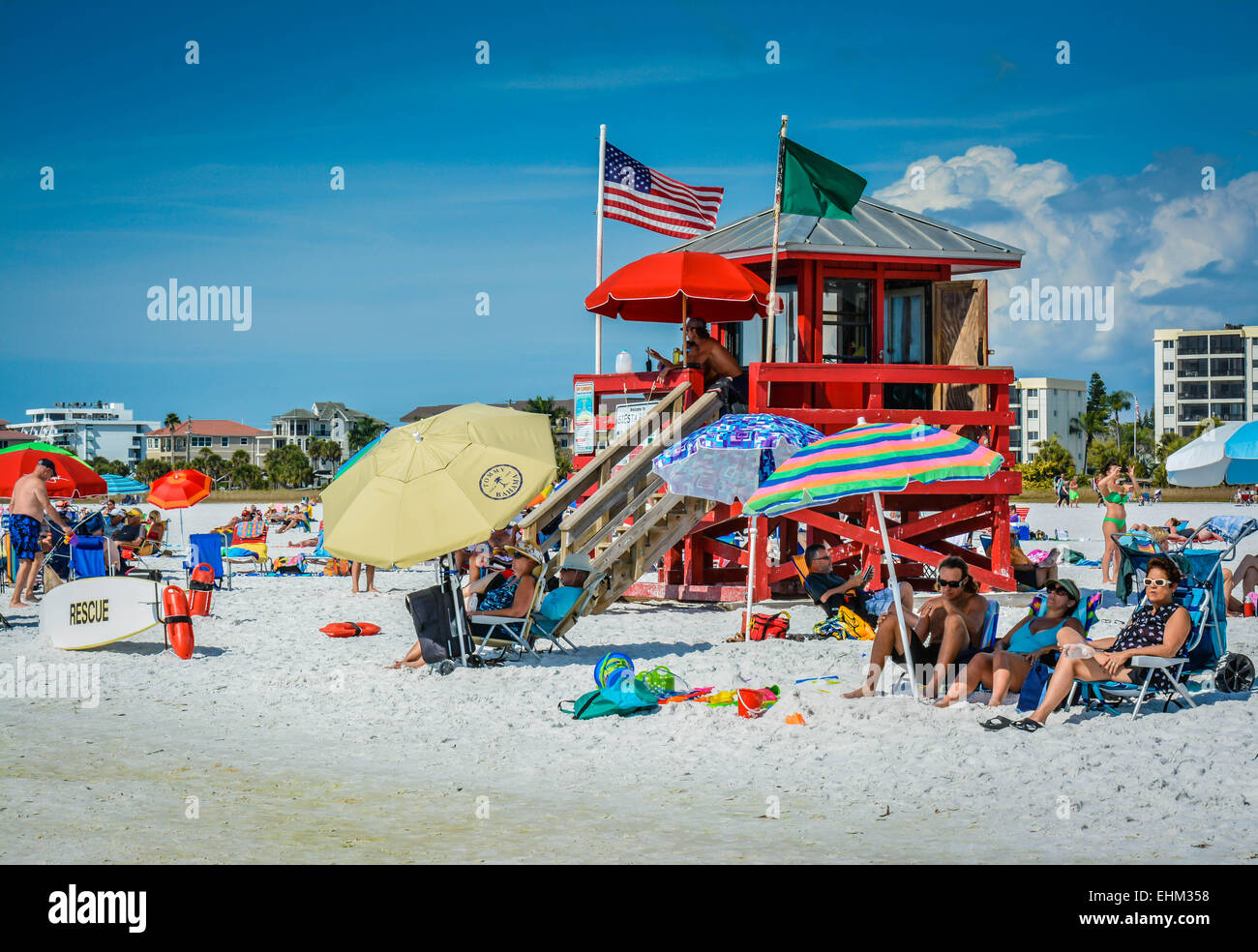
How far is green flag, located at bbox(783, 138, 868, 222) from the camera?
13203 mm

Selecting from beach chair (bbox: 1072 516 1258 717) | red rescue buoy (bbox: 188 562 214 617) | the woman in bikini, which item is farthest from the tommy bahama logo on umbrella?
the woman in bikini

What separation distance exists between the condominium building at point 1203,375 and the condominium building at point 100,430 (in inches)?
5203

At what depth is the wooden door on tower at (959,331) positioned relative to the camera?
15.1 m

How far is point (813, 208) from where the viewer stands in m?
13.2

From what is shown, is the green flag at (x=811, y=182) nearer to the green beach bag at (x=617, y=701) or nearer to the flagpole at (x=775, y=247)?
the flagpole at (x=775, y=247)

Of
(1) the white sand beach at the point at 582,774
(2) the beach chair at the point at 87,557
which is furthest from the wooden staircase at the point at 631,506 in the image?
(2) the beach chair at the point at 87,557

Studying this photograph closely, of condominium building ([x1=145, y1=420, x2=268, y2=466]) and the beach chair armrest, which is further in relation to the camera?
condominium building ([x1=145, y1=420, x2=268, y2=466])

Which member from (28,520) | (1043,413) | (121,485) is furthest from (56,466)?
(1043,413)

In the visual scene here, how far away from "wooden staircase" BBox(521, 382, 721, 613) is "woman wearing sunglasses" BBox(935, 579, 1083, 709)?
4466mm

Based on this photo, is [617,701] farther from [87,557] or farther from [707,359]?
[87,557]

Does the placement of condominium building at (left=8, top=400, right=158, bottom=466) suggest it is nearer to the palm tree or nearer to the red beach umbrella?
the palm tree

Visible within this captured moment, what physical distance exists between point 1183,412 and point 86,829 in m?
133

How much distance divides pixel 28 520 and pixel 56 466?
2.09 meters
